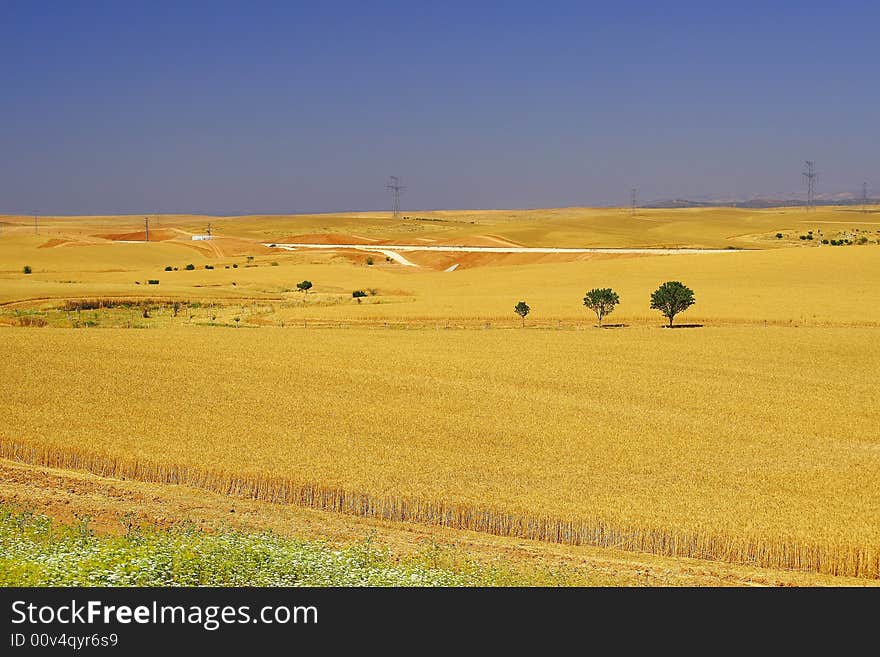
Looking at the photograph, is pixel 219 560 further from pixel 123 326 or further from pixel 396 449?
pixel 123 326

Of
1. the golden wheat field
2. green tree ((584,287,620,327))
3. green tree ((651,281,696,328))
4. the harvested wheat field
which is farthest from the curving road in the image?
the harvested wheat field

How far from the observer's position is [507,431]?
29359mm

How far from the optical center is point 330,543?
18.7 metres

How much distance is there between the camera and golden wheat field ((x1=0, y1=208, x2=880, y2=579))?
2142 cm

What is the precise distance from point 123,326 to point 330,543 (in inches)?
1732

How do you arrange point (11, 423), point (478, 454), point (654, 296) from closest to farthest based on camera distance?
point (478, 454)
point (11, 423)
point (654, 296)

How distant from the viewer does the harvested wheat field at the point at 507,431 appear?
68.9ft

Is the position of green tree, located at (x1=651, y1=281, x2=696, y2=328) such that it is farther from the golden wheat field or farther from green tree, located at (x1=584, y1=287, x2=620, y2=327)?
green tree, located at (x1=584, y1=287, x2=620, y2=327)

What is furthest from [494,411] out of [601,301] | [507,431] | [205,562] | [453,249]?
[453,249]

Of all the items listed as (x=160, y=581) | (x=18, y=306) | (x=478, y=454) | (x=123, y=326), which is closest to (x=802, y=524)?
(x=478, y=454)

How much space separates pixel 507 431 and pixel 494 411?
289 cm

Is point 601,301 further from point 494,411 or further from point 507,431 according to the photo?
point 507,431

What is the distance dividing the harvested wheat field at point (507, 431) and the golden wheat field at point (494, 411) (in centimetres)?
10

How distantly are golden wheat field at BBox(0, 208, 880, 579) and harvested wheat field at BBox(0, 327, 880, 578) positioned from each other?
0.10 metres
